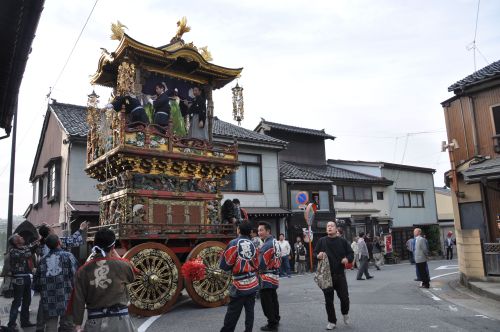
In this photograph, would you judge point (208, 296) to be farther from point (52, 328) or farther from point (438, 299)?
point (438, 299)

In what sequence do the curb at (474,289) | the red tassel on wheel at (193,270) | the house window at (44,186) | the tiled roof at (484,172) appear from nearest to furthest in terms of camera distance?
the red tassel on wheel at (193,270), the curb at (474,289), the tiled roof at (484,172), the house window at (44,186)

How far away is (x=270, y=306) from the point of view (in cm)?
727

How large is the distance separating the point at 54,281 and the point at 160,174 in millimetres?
3784

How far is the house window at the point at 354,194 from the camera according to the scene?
27438 mm

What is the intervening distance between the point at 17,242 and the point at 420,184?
101 ft

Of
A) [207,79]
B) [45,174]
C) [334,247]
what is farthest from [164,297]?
[45,174]

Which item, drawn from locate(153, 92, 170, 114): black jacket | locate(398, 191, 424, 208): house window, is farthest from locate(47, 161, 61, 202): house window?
locate(398, 191, 424, 208): house window

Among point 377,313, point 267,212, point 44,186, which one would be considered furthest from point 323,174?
point 377,313

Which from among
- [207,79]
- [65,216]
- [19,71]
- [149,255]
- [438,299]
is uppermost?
[207,79]

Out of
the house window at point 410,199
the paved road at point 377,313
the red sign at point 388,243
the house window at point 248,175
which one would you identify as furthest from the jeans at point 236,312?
the house window at point 410,199

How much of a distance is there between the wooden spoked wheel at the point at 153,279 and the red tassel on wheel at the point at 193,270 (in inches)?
7.0

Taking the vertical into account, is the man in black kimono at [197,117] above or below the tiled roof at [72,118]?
below

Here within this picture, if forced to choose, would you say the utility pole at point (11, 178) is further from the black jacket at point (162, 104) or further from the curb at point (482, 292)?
the curb at point (482, 292)

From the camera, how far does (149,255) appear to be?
8906 mm
